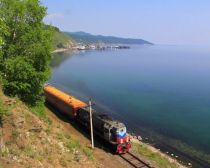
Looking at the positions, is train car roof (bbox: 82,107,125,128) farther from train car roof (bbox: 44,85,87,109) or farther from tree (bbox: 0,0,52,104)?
tree (bbox: 0,0,52,104)

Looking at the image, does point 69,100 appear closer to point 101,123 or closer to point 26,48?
point 101,123

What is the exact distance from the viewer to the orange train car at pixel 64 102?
2101 inches

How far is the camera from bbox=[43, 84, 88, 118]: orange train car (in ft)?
175

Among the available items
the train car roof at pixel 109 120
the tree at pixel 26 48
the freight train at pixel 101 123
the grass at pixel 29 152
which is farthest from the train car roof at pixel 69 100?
the grass at pixel 29 152

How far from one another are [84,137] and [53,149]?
55.9ft

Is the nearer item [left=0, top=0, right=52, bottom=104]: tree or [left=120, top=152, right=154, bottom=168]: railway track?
[left=120, top=152, right=154, bottom=168]: railway track

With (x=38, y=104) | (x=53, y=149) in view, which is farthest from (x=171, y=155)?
(x=53, y=149)

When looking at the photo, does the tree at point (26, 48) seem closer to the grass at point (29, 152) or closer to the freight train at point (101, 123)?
the freight train at point (101, 123)

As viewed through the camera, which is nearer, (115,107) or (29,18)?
(29,18)

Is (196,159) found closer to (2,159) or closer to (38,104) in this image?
(38,104)

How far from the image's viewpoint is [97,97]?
9381cm

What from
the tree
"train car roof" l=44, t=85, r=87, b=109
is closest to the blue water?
"train car roof" l=44, t=85, r=87, b=109

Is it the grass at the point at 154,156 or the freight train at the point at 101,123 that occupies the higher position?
the freight train at the point at 101,123

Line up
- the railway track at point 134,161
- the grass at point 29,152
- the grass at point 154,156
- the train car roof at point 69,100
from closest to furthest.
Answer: the grass at point 29,152, the railway track at point 134,161, the grass at point 154,156, the train car roof at point 69,100
